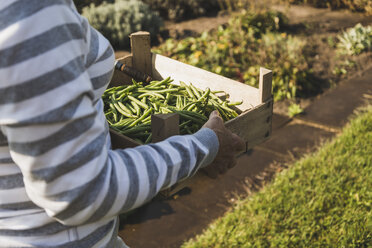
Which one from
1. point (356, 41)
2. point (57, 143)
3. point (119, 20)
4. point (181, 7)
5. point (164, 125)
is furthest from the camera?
point (181, 7)

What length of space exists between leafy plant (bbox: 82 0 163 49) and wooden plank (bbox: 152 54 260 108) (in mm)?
Answer: 4376

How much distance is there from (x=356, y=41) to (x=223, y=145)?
587 centimetres

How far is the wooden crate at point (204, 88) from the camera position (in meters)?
1.83

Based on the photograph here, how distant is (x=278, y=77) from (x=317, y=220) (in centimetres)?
255

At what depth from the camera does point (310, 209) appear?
3750 millimetres

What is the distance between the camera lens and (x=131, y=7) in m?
7.29

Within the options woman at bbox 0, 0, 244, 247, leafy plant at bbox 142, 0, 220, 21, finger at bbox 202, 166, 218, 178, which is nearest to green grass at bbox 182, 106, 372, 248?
finger at bbox 202, 166, 218, 178

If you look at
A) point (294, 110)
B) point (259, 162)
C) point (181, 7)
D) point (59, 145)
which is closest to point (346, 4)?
point (181, 7)

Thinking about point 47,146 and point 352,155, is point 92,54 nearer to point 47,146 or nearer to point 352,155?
point 47,146

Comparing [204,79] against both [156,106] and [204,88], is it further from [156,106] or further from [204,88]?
[156,106]

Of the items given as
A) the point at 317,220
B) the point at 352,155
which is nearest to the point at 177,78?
the point at 317,220

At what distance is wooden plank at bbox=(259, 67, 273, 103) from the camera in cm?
221

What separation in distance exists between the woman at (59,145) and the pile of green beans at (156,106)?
27.4 inches

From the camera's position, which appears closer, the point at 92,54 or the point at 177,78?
the point at 92,54
